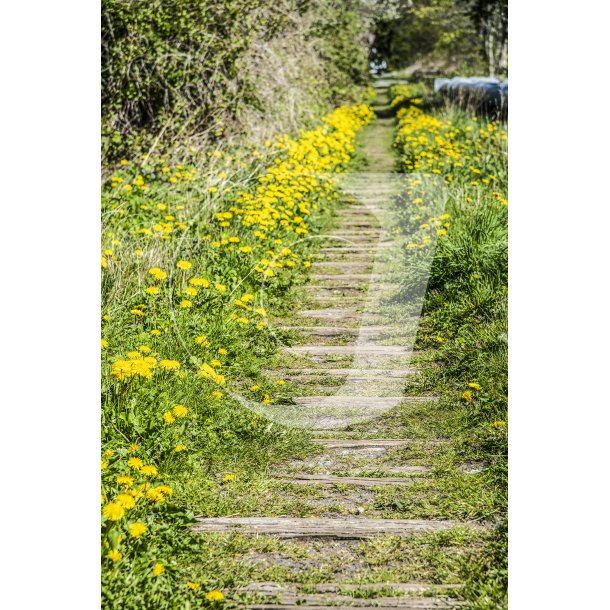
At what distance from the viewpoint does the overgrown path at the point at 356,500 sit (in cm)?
238

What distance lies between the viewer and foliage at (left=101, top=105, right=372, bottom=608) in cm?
258

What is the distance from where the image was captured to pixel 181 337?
4074 millimetres

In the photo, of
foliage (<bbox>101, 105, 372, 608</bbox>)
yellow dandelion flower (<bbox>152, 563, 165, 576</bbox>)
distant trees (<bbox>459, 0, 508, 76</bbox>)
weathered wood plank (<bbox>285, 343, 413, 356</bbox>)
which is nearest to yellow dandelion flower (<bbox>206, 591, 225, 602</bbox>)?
foliage (<bbox>101, 105, 372, 608</bbox>)

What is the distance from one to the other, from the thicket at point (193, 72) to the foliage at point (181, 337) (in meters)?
0.57

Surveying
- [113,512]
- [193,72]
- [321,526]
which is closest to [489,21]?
[193,72]

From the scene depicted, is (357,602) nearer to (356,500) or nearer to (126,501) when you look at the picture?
(356,500)

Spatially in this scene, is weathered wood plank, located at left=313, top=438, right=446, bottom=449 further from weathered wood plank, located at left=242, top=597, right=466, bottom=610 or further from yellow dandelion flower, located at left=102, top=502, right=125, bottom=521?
yellow dandelion flower, located at left=102, top=502, right=125, bottom=521

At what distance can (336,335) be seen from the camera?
4.62m

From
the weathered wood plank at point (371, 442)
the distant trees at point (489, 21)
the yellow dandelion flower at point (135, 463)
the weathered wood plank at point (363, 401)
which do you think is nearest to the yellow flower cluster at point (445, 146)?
the distant trees at point (489, 21)

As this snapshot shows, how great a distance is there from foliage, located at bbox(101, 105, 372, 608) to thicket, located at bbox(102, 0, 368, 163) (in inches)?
22.4

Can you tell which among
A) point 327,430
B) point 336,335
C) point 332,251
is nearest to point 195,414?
point 327,430

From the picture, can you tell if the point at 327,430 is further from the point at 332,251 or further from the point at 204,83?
the point at 204,83

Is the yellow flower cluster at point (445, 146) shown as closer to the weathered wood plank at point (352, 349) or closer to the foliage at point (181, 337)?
the foliage at point (181, 337)
